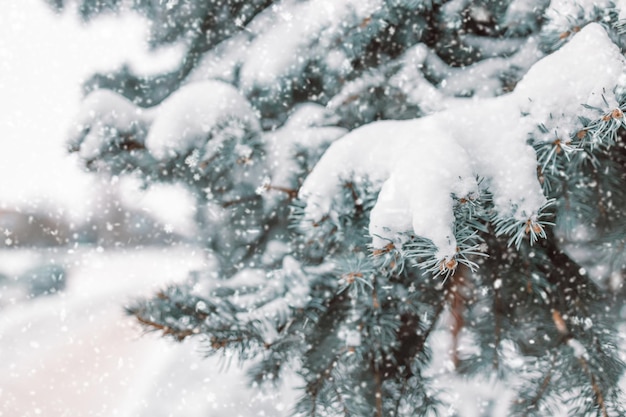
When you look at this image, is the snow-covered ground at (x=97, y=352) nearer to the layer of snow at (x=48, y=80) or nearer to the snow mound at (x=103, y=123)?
the layer of snow at (x=48, y=80)

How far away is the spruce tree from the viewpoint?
0.90m

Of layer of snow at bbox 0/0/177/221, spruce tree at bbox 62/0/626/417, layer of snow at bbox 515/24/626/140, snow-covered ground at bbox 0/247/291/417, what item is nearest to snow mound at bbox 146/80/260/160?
spruce tree at bbox 62/0/626/417

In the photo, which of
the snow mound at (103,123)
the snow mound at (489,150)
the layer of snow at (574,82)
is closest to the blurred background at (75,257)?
the snow mound at (103,123)

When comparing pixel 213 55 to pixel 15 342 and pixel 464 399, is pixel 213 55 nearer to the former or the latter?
pixel 464 399

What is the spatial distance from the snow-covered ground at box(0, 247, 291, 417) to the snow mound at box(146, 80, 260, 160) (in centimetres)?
90

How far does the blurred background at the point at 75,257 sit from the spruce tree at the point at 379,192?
1.46 ft

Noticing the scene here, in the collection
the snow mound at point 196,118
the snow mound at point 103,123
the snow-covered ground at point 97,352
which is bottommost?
the snow-covered ground at point 97,352

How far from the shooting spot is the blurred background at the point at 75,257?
181cm

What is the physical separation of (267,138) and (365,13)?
1.26 feet

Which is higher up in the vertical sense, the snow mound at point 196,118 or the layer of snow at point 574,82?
the snow mound at point 196,118

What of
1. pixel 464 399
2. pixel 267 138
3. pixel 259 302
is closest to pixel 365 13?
pixel 267 138

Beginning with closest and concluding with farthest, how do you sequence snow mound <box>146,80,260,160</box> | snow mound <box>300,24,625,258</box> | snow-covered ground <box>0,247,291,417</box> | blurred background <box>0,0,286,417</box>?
snow mound <box>300,24,625,258</box> → snow mound <box>146,80,260,160</box> → blurred background <box>0,0,286,417</box> → snow-covered ground <box>0,247,291,417</box>

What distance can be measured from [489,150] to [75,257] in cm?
258

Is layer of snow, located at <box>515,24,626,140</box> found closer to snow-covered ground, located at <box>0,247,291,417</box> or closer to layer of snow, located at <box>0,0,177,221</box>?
layer of snow, located at <box>0,0,177,221</box>
